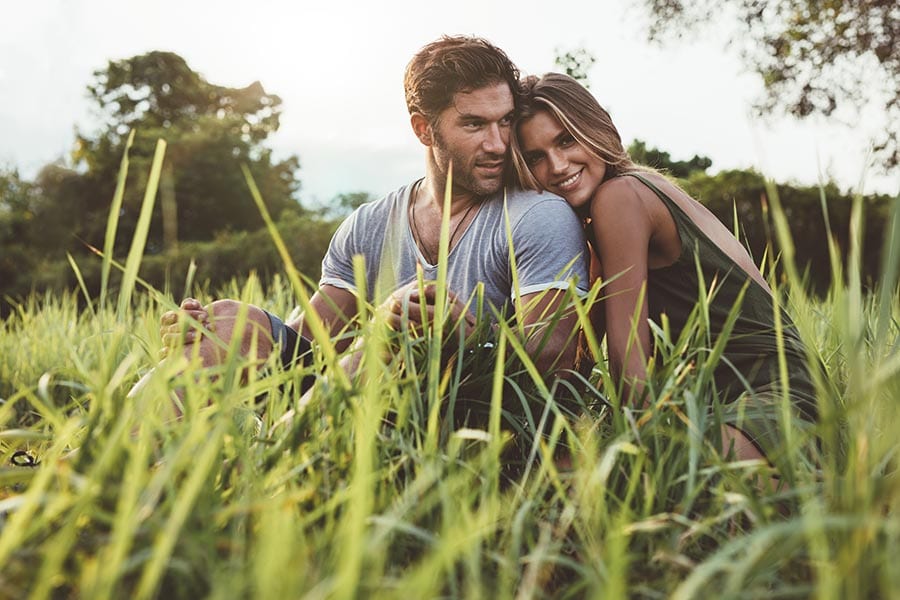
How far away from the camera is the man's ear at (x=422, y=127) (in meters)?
3.03

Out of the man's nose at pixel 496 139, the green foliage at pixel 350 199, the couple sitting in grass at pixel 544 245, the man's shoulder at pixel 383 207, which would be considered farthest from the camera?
the green foliage at pixel 350 199

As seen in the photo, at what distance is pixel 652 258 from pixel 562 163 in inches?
17.2

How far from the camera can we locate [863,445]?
0.93 meters

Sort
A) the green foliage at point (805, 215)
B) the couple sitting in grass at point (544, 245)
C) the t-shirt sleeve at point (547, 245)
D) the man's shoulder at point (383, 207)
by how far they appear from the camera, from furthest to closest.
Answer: the green foliage at point (805, 215) < the man's shoulder at point (383, 207) < the t-shirt sleeve at point (547, 245) < the couple sitting in grass at point (544, 245)

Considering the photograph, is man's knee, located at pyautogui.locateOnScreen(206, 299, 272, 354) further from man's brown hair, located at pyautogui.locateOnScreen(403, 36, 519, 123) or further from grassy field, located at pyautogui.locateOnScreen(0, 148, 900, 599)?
grassy field, located at pyautogui.locateOnScreen(0, 148, 900, 599)

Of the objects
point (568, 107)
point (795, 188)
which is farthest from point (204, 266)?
point (568, 107)


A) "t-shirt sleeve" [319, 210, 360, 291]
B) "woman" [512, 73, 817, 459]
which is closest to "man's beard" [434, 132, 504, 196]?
"woman" [512, 73, 817, 459]

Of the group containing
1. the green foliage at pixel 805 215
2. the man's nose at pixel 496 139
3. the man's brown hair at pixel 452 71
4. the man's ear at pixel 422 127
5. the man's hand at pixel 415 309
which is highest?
the man's brown hair at pixel 452 71

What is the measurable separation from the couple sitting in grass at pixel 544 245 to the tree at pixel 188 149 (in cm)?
1519

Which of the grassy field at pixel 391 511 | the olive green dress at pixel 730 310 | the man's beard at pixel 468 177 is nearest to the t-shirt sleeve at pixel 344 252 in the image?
Result: the man's beard at pixel 468 177

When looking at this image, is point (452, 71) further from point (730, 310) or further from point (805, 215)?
point (805, 215)

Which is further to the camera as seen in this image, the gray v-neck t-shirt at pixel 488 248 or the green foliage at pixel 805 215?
the green foliage at pixel 805 215

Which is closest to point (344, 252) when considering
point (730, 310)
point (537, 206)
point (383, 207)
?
point (383, 207)

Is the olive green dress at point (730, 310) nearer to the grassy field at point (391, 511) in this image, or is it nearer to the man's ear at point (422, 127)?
the grassy field at point (391, 511)
